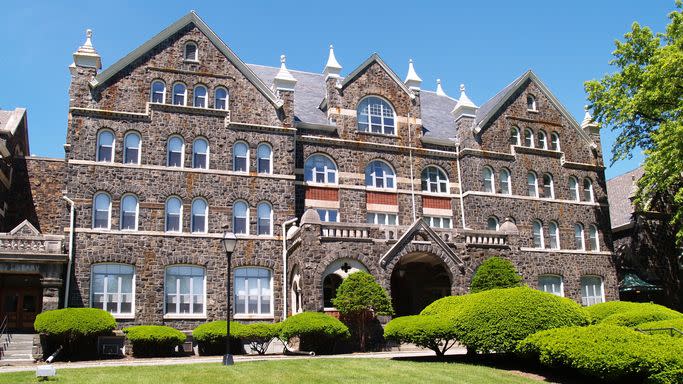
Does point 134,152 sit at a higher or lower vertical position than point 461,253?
higher

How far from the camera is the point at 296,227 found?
2989cm

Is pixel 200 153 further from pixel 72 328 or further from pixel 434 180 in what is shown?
pixel 434 180

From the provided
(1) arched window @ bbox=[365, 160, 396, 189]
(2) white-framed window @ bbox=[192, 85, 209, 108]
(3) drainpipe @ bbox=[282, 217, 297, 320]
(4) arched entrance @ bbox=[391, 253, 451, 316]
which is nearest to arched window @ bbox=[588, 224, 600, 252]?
(4) arched entrance @ bbox=[391, 253, 451, 316]

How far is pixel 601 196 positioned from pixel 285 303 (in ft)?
66.9

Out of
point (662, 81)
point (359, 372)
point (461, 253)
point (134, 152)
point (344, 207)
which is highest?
point (662, 81)

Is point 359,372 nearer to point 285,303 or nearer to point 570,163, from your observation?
point 285,303

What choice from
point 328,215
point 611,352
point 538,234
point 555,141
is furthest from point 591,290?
point 611,352

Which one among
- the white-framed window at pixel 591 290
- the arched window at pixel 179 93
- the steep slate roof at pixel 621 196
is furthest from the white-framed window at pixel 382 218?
the steep slate roof at pixel 621 196

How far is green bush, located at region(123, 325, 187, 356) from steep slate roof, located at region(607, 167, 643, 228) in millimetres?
28464

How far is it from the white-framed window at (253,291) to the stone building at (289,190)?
2.5 inches

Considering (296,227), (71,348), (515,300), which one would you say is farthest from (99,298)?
(515,300)

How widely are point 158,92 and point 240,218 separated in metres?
6.98

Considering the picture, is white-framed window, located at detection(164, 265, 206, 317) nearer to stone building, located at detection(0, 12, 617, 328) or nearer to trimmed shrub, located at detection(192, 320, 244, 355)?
stone building, located at detection(0, 12, 617, 328)

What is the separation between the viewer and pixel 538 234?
118 feet
